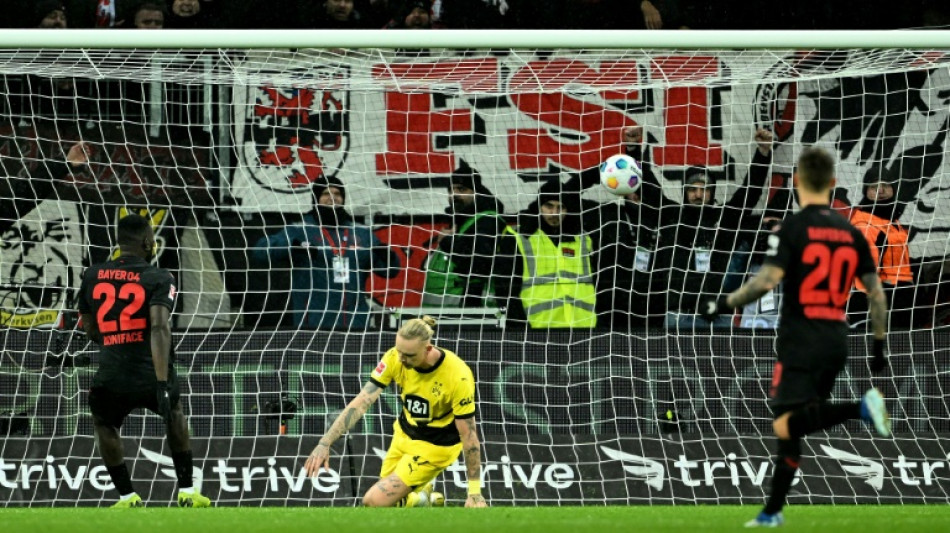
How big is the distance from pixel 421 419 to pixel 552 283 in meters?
2.40

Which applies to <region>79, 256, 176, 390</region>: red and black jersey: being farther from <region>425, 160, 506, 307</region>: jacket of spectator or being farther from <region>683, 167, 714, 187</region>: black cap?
<region>683, 167, 714, 187</region>: black cap

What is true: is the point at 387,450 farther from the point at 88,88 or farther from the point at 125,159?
the point at 88,88

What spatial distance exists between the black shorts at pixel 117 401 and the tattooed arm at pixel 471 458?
1.98 metres

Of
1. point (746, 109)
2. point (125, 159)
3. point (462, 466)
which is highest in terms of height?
point (746, 109)

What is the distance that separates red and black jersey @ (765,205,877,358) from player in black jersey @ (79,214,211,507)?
430 cm

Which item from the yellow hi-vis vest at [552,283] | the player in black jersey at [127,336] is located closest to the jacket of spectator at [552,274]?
the yellow hi-vis vest at [552,283]

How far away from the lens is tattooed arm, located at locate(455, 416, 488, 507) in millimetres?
9359

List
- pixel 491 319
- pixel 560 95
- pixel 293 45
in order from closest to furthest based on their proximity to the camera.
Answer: pixel 293 45, pixel 491 319, pixel 560 95

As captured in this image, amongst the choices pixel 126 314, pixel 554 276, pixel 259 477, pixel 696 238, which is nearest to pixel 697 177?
pixel 696 238

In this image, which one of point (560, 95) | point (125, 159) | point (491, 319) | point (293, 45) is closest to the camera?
point (293, 45)

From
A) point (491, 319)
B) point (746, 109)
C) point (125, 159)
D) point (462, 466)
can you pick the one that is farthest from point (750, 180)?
point (125, 159)

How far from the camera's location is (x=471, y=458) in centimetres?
945

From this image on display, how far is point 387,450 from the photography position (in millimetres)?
10688

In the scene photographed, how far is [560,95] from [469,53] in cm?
303
